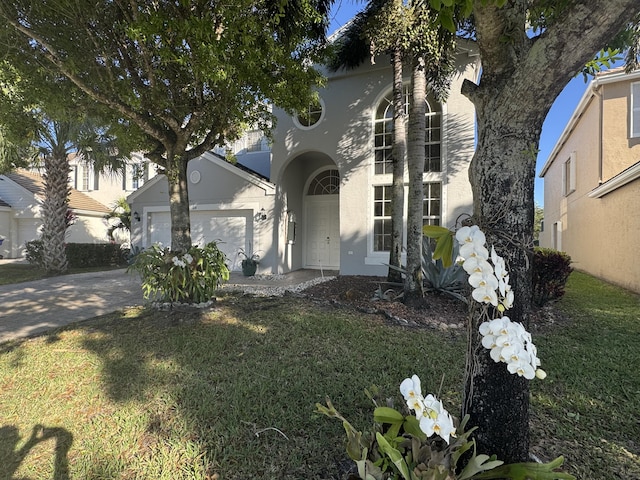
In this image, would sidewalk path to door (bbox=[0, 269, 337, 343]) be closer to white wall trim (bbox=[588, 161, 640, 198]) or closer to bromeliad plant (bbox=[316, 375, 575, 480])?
bromeliad plant (bbox=[316, 375, 575, 480])

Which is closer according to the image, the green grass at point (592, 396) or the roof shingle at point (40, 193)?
the green grass at point (592, 396)

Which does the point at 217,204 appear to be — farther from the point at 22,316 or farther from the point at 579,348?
the point at 579,348

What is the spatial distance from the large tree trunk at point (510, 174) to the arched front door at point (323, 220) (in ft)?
36.7

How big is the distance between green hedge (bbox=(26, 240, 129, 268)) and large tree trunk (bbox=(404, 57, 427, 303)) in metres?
13.6

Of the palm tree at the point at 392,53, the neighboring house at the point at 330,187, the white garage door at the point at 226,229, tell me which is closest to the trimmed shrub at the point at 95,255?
the neighboring house at the point at 330,187

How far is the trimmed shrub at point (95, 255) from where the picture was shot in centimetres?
1409

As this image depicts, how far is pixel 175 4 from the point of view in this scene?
18.1 feet

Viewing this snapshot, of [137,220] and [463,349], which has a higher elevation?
[137,220]

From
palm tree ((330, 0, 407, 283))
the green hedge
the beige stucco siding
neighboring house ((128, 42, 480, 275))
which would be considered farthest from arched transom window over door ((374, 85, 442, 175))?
the green hedge

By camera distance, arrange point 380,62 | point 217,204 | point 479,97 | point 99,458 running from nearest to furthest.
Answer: point 479,97 → point 99,458 → point 380,62 → point 217,204

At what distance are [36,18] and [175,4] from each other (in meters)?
2.04

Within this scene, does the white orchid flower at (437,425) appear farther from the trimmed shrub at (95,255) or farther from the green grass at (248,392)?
the trimmed shrub at (95,255)

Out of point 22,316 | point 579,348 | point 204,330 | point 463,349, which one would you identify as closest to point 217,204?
point 22,316

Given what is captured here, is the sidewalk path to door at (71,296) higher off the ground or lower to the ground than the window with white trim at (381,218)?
lower
